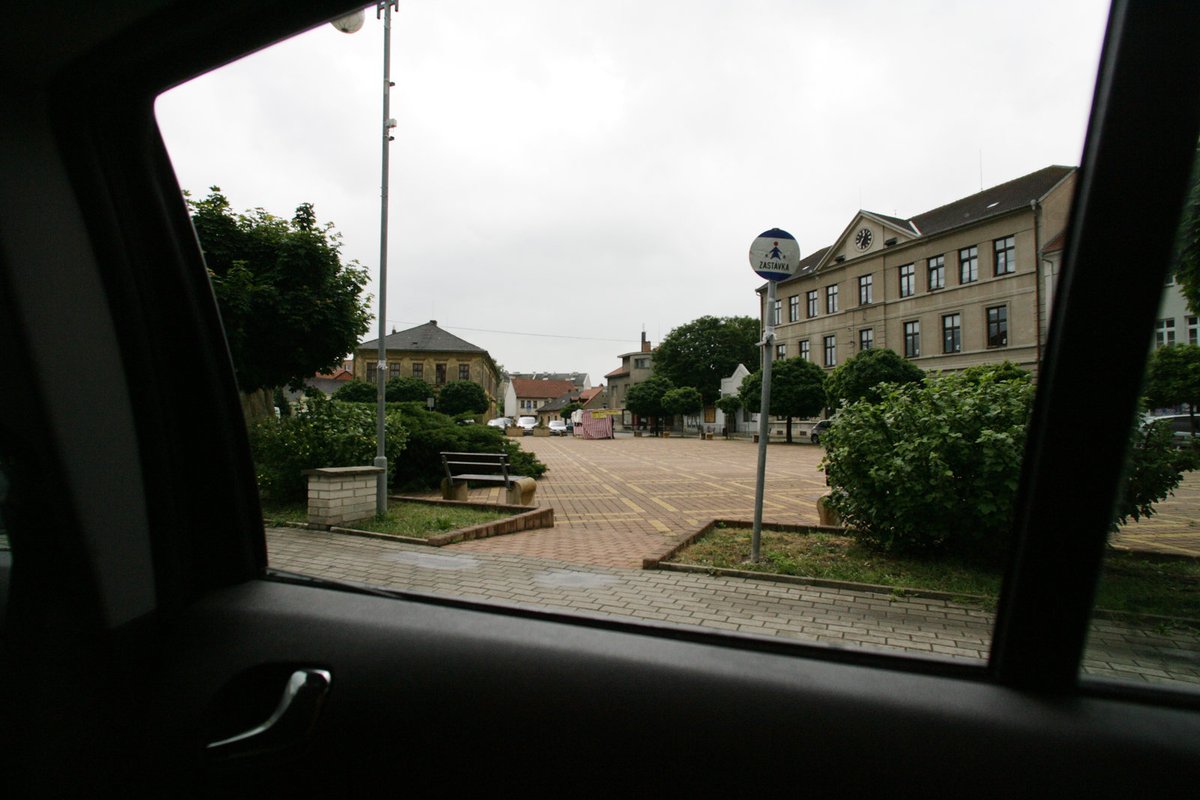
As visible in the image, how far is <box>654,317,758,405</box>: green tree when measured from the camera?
180ft

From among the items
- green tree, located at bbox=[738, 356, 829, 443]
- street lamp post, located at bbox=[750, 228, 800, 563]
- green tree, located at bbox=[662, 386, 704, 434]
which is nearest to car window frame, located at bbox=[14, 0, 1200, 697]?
street lamp post, located at bbox=[750, 228, 800, 563]

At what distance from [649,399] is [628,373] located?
27.1m

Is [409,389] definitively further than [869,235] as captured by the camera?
Yes

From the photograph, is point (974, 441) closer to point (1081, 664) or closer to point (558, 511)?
point (1081, 664)

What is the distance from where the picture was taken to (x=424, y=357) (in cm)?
2359

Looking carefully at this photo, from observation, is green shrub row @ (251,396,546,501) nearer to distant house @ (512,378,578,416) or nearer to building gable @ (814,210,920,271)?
building gable @ (814,210,920,271)

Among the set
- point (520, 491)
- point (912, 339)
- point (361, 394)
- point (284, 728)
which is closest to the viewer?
point (284, 728)

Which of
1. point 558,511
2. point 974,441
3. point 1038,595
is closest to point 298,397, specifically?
point 1038,595

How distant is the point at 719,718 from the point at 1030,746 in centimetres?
44

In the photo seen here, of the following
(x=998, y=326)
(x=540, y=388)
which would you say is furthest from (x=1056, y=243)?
(x=540, y=388)

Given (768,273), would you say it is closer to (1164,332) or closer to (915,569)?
(915,569)

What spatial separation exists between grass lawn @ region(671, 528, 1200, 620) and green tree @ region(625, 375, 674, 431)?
153 feet

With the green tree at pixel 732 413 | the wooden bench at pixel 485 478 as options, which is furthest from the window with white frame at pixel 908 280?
the green tree at pixel 732 413

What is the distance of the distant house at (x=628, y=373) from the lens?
7788 centimetres
